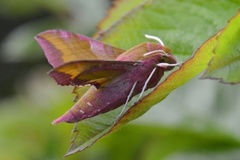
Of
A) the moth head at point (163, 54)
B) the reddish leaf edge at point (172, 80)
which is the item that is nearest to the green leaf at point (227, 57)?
the reddish leaf edge at point (172, 80)

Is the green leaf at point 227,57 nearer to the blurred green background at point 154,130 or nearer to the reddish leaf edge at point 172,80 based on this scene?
the reddish leaf edge at point 172,80

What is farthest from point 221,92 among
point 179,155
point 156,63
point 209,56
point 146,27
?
point 209,56

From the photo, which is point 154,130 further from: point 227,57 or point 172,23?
point 227,57

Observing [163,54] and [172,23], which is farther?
[172,23]

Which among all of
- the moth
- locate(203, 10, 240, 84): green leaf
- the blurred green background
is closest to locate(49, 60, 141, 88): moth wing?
the moth

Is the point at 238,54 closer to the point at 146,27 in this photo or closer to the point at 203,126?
the point at 146,27

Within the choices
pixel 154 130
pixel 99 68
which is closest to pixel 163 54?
pixel 99 68

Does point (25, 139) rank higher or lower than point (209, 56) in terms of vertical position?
lower
